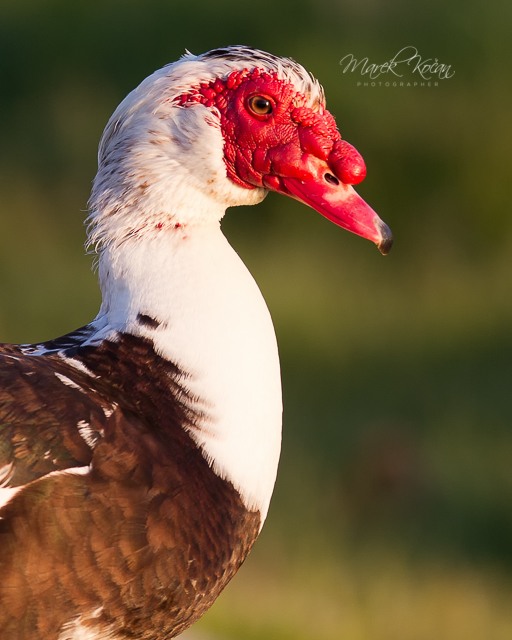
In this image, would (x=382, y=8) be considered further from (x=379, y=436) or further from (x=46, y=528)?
(x=46, y=528)

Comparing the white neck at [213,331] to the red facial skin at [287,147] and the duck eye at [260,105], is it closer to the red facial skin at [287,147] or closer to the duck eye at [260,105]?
the red facial skin at [287,147]

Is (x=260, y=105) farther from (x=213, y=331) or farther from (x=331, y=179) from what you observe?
(x=213, y=331)

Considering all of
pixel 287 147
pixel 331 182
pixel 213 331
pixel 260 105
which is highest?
pixel 260 105

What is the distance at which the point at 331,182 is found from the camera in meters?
3.68

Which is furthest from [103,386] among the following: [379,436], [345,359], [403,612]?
[345,359]

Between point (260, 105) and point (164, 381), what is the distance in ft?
2.62

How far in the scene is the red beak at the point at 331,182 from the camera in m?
3.64

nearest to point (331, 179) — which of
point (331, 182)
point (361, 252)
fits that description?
point (331, 182)

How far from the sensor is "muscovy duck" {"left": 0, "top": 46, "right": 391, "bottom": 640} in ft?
10.3

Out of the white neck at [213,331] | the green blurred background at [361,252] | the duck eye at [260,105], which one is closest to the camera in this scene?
the white neck at [213,331]

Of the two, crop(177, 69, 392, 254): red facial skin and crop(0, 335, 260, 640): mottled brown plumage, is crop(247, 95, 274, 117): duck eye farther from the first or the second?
crop(0, 335, 260, 640): mottled brown plumage

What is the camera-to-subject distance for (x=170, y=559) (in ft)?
10.7

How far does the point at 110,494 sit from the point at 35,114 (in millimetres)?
8343

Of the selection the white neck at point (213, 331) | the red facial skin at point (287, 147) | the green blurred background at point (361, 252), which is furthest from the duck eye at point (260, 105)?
the green blurred background at point (361, 252)
